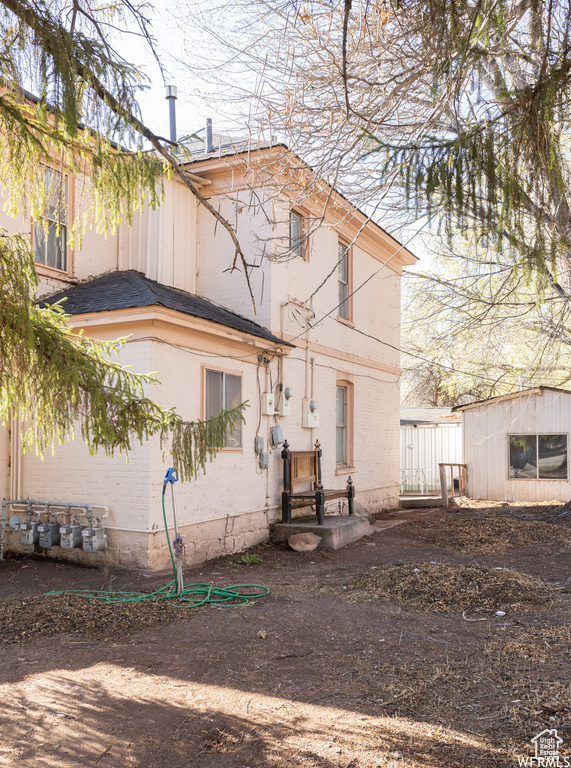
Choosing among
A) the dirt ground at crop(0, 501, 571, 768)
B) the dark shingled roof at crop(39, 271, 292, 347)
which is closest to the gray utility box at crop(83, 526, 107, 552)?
the dirt ground at crop(0, 501, 571, 768)

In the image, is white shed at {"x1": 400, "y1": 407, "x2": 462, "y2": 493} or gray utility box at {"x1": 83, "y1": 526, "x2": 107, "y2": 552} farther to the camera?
white shed at {"x1": 400, "y1": 407, "x2": 462, "y2": 493}

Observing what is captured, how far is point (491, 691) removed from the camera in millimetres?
4379

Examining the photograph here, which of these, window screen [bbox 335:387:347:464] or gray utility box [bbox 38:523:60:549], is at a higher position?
window screen [bbox 335:387:347:464]

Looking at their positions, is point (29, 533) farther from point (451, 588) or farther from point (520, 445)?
point (520, 445)

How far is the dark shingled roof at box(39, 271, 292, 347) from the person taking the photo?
870 centimetres

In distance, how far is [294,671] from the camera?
487 centimetres

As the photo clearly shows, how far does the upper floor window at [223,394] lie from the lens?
32.1ft

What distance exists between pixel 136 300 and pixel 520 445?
12276mm

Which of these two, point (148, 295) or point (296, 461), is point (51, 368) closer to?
point (148, 295)

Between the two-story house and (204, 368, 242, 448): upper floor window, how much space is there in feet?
0.10

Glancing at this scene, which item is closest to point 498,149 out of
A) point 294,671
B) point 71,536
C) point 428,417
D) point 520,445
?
point 294,671

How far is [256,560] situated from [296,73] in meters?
6.67

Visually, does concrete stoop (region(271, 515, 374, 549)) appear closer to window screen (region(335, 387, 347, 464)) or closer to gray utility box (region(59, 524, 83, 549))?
window screen (region(335, 387, 347, 464))

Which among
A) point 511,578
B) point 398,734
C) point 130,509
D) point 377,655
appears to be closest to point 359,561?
point 511,578
